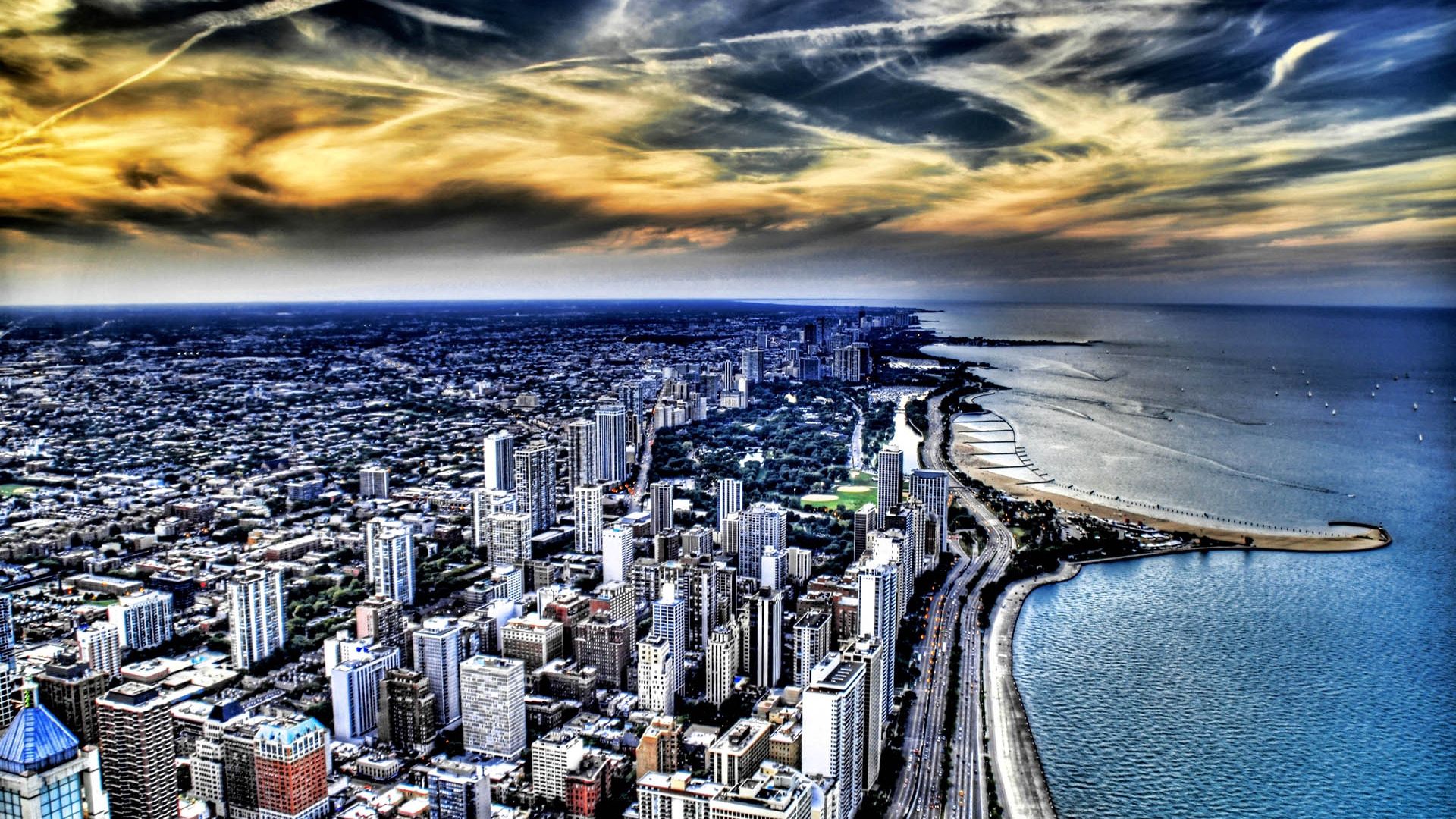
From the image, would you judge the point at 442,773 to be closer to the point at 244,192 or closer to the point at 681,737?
the point at 681,737

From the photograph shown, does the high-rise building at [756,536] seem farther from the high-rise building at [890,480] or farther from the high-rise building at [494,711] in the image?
the high-rise building at [494,711]

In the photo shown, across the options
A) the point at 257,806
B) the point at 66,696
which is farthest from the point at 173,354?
the point at 257,806

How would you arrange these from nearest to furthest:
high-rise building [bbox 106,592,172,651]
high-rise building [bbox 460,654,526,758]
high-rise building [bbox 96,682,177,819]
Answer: high-rise building [bbox 96,682,177,819]
high-rise building [bbox 460,654,526,758]
high-rise building [bbox 106,592,172,651]

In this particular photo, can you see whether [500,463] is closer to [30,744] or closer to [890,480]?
[890,480]

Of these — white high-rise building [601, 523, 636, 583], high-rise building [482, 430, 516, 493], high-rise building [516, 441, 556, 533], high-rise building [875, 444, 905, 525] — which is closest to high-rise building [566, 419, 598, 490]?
high-rise building [516, 441, 556, 533]

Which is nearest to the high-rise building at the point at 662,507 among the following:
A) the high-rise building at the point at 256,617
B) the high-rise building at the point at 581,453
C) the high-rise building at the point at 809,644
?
the high-rise building at the point at 581,453

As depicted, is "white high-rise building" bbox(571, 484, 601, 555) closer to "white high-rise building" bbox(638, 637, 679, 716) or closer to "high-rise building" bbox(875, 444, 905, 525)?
"high-rise building" bbox(875, 444, 905, 525)
